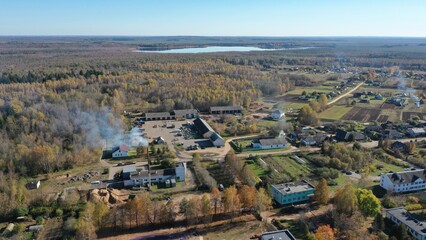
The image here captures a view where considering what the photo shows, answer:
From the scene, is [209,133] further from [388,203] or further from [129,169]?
[388,203]

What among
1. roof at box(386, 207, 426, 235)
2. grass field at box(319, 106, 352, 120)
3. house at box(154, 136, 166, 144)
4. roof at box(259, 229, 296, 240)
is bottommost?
house at box(154, 136, 166, 144)

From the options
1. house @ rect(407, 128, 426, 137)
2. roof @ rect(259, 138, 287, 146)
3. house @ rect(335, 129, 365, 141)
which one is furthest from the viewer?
house @ rect(407, 128, 426, 137)

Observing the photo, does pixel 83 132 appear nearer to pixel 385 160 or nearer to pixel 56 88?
pixel 56 88

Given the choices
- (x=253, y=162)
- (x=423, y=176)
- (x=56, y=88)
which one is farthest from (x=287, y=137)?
(x=56, y=88)

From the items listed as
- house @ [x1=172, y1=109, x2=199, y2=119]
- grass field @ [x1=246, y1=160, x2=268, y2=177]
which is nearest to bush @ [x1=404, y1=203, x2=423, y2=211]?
grass field @ [x1=246, y1=160, x2=268, y2=177]

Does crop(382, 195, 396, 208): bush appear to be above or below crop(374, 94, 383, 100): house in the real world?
below

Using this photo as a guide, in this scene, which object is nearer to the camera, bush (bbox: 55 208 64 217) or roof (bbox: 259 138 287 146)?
bush (bbox: 55 208 64 217)

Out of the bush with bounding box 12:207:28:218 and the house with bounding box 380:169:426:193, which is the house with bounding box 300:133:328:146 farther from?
the bush with bounding box 12:207:28:218
